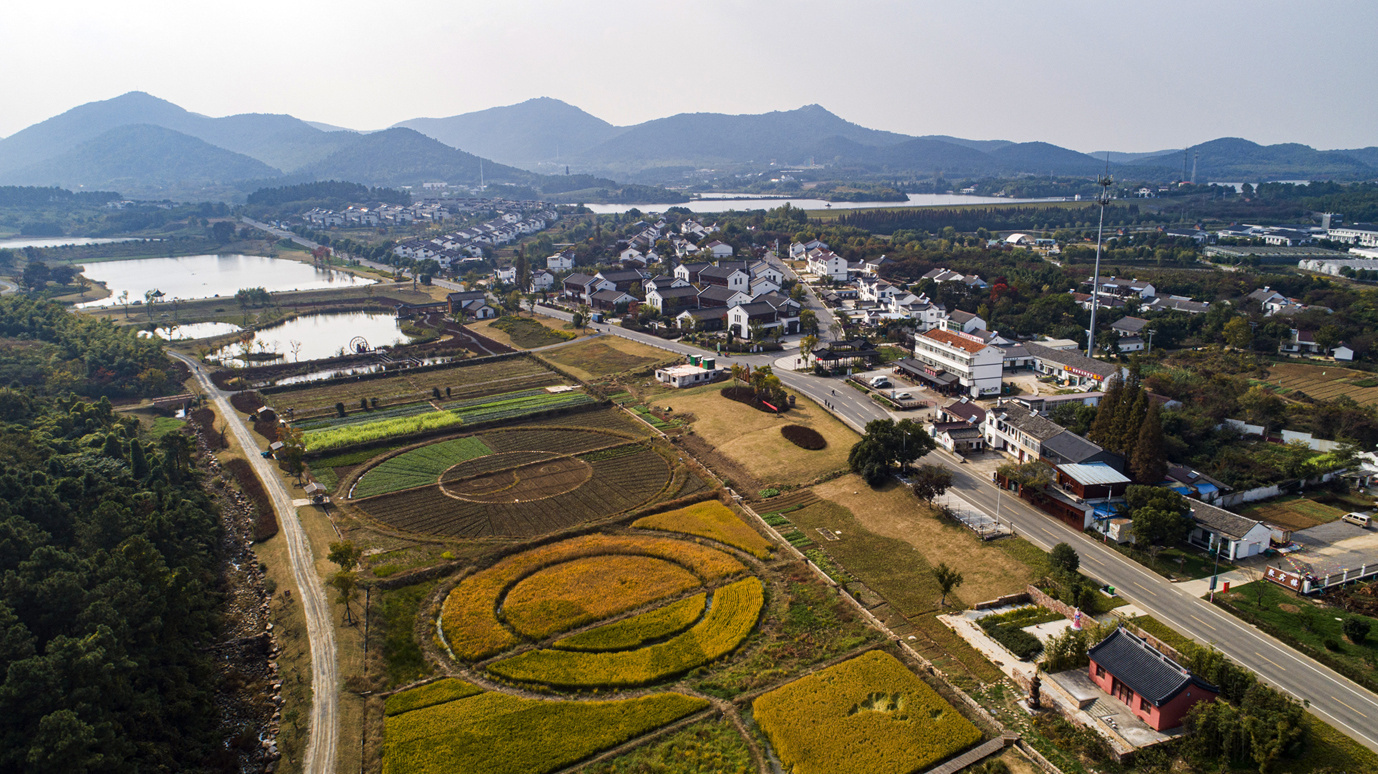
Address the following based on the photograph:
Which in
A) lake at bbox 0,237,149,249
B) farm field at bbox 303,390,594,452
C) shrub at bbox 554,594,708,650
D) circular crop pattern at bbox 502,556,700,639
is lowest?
shrub at bbox 554,594,708,650

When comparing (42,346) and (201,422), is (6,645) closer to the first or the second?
(201,422)

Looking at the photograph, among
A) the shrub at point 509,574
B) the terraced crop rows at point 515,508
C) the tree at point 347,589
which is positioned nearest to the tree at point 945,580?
the shrub at point 509,574

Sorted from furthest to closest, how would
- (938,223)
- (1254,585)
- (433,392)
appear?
(938,223)
(433,392)
(1254,585)

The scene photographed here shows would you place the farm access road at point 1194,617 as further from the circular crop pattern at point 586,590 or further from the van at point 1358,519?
the circular crop pattern at point 586,590

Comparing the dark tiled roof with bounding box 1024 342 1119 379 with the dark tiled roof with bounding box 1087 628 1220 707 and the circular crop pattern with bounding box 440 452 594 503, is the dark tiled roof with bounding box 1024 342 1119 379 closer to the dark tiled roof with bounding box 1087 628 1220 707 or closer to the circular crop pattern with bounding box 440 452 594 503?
the dark tiled roof with bounding box 1087 628 1220 707

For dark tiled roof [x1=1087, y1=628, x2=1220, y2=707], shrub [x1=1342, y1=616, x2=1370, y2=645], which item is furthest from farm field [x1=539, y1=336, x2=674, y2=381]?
shrub [x1=1342, y1=616, x2=1370, y2=645]

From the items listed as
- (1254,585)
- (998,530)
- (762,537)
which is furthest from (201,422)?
(1254,585)

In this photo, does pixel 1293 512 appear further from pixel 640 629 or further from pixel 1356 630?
pixel 640 629
